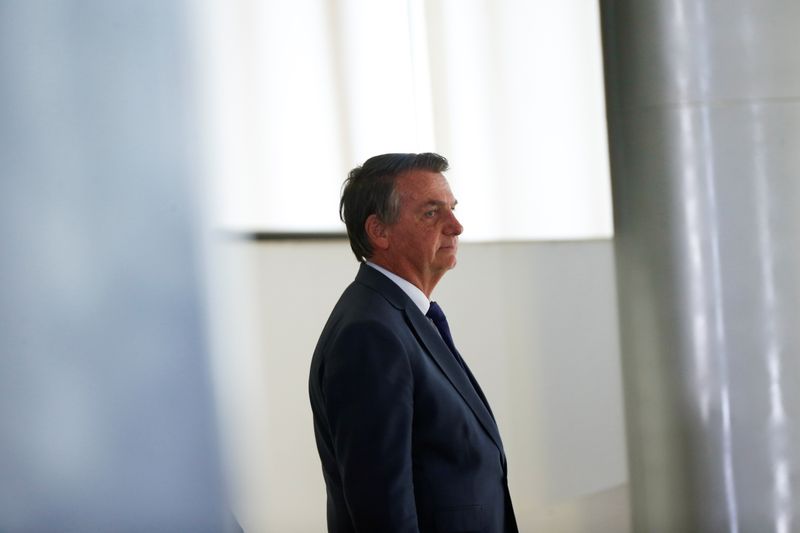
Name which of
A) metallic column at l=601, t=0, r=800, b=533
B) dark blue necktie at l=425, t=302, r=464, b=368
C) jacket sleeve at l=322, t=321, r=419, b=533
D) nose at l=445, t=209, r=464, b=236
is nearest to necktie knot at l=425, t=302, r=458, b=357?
dark blue necktie at l=425, t=302, r=464, b=368

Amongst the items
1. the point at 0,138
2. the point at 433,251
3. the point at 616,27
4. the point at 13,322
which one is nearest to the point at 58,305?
the point at 13,322

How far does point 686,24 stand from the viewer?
3861 millimetres

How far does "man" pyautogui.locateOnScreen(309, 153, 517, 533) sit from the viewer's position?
181 centimetres

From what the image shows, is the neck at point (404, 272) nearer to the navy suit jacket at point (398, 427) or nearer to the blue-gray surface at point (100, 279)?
the navy suit jacket at point (398, 427)

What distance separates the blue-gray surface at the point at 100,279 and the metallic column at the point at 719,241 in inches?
70.1

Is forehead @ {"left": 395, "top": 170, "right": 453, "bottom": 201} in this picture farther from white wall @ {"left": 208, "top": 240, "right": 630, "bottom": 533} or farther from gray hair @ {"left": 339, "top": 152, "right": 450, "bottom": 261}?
white wall @ {"left": 208, "top": 240, "right": 630, "bottom": 533}

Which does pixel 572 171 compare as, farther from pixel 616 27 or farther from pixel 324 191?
pixel 324 191

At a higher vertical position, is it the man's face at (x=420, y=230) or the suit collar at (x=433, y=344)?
the man's face at (x=420, y=230)

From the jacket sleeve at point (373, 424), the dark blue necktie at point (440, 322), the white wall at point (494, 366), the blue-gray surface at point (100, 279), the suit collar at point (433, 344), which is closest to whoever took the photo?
the jacket sleeve at point (373, 424)

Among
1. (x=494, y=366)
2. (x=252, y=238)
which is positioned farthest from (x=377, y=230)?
(x=494, y=366)

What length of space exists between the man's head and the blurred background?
3.44 ft

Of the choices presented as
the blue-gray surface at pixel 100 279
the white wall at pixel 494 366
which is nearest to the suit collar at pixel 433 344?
the blue-gray surface at pixel 100 279

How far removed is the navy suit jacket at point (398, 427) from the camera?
1805 millimetres

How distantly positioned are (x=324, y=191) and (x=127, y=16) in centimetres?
79
